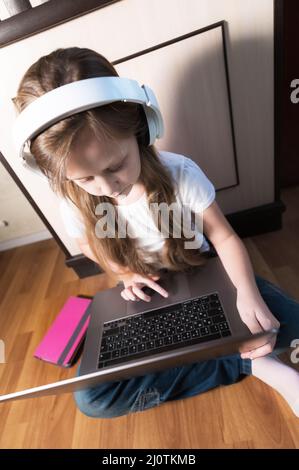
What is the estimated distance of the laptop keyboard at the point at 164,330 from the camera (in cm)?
58

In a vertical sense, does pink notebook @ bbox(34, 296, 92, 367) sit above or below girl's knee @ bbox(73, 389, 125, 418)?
below

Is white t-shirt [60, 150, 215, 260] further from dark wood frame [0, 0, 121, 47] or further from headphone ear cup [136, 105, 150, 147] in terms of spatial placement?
dark wood frame [0, 0, 121, 47]

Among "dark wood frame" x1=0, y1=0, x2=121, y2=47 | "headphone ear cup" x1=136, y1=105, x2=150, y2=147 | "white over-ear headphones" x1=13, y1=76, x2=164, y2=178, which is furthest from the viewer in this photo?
"dark wood frame" x1=0, y1=0, x2=121, y2=47

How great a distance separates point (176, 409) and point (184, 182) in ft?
1.93

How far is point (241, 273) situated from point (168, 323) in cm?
21

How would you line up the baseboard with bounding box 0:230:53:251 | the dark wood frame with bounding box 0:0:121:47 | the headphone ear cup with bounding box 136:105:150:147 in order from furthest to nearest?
1. the baseboard with bounding box 0:230:53:251
2. the dark wood frame with bounding box 0:0:121:47
3. the headphone ear cup with bounding box 136:105:150:147

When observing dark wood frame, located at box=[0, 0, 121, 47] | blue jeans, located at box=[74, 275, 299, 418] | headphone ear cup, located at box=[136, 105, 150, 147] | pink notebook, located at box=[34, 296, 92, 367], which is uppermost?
dark wood frame, located at box=[0, 0, 121, 47]

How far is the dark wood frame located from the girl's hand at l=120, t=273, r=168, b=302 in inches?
25.1

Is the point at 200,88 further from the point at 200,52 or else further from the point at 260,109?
the point at 260,109

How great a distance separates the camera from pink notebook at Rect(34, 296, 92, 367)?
0.90 metres

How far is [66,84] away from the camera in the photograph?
391 millimetres

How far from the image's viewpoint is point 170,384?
70 cm

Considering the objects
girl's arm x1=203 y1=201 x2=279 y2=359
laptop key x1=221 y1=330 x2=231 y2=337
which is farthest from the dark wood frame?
laptop key x1=221 y1=330 x2=231 y2=337

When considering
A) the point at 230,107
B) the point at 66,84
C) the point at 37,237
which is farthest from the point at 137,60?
the point at 37,237
